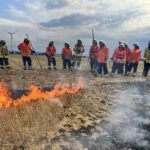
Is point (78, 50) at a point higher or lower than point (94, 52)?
higher

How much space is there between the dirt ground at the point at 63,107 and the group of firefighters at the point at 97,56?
1.58 metres

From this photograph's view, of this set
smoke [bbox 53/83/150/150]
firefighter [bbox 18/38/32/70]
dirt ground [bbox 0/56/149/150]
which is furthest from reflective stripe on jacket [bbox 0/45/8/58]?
smoke [bbox 53/83/150/150]

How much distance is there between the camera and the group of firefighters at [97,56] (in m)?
22.8

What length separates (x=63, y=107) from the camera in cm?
1244

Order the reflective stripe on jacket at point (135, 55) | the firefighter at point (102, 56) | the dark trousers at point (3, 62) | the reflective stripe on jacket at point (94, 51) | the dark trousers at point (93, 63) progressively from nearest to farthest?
1. the firefighter at point (102, 56)
2. the dark trousers at point (3, 62)
3. the reflective stripe on jacket at point (135, 55)
4. the reflective stripe on jacket at point (94, 51)
5. the dark trousers at point (93, 63)

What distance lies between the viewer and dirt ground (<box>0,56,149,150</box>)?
950 cm

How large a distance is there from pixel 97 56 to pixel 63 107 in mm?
Result: 11425

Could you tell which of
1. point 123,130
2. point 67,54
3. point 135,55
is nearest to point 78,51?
point 67,54

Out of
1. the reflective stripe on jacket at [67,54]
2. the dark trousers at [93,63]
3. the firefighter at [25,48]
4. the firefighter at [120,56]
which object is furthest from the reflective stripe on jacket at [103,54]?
the firefighter at [25,48]

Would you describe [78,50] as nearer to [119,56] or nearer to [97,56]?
[97,56]

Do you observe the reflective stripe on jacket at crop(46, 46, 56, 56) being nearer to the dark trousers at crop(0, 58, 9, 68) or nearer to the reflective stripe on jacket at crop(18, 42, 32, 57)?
the reflective stripe on jacket at crop(18, 42, 32, 57)

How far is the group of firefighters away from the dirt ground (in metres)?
1.58

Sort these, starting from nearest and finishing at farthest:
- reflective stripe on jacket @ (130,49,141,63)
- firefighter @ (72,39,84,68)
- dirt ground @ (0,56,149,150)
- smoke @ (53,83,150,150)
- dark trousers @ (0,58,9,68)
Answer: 1. dirt ground @ (0,56,149,150)
2. smoke @ (53,83,150,150)
3. dark trousers @ (0,58,9,68)
4. reflective stripe on jacket @ (130,49,141,63)
5. firefighter @ (72,39,84,68)

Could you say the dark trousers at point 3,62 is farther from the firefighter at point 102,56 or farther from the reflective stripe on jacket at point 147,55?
the reflective stripe on jacket at point 147,55
